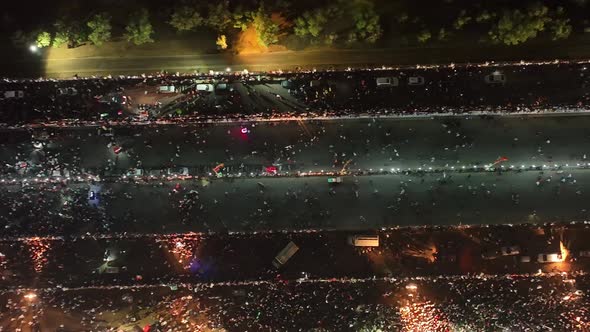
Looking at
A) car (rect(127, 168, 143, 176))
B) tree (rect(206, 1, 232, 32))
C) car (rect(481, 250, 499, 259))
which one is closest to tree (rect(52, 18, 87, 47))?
tree (rect(206, 1, 232, 32))

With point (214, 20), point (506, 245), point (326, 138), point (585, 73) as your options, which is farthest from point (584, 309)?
point (214, 20)

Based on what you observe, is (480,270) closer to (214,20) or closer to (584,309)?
(584,309)

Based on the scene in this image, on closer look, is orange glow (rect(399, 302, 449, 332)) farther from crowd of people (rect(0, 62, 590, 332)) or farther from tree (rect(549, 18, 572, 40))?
tree (rect(549, 18, 572, 40))

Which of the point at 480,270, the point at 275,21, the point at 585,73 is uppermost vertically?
the point at 275,21

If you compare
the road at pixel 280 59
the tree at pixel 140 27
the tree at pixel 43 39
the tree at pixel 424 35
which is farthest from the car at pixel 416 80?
the tree at pixel 43 39

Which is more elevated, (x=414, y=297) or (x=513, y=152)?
(x=513, y=152)

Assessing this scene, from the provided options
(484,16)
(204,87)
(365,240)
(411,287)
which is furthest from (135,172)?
(484,16)
